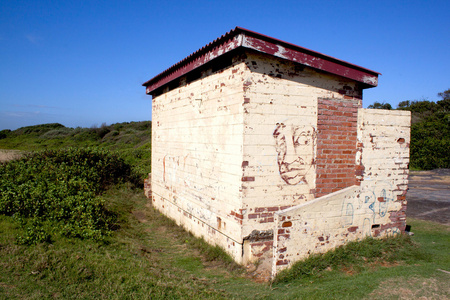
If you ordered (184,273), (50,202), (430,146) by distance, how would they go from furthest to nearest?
(430,146), (50,202), (184,273)

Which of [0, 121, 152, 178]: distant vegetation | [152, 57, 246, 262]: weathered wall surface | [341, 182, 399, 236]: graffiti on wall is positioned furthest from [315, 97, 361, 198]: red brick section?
[0, 121, 152, 178]: distant vegetation

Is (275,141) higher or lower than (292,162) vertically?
higher

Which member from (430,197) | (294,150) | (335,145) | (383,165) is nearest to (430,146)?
(430,197)

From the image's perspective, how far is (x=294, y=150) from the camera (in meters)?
5.54

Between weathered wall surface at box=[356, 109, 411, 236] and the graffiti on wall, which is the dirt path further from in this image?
the graffiti on wall

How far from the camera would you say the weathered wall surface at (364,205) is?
186 inches

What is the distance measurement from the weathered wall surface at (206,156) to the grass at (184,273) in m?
0.68

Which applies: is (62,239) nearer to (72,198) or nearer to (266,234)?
(72,198)

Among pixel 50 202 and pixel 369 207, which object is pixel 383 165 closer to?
pixel 369 207

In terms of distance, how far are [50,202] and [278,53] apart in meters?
5.67

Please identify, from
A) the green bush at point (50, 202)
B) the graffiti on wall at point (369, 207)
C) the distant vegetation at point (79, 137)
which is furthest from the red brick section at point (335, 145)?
the distant vegetation at point (79, 137)

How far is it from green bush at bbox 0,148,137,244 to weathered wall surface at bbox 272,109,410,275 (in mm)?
3675

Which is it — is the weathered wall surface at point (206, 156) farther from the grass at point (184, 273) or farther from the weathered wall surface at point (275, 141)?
the grass at point (184, 273)

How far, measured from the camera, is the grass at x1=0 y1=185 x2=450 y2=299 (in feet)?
13.2
